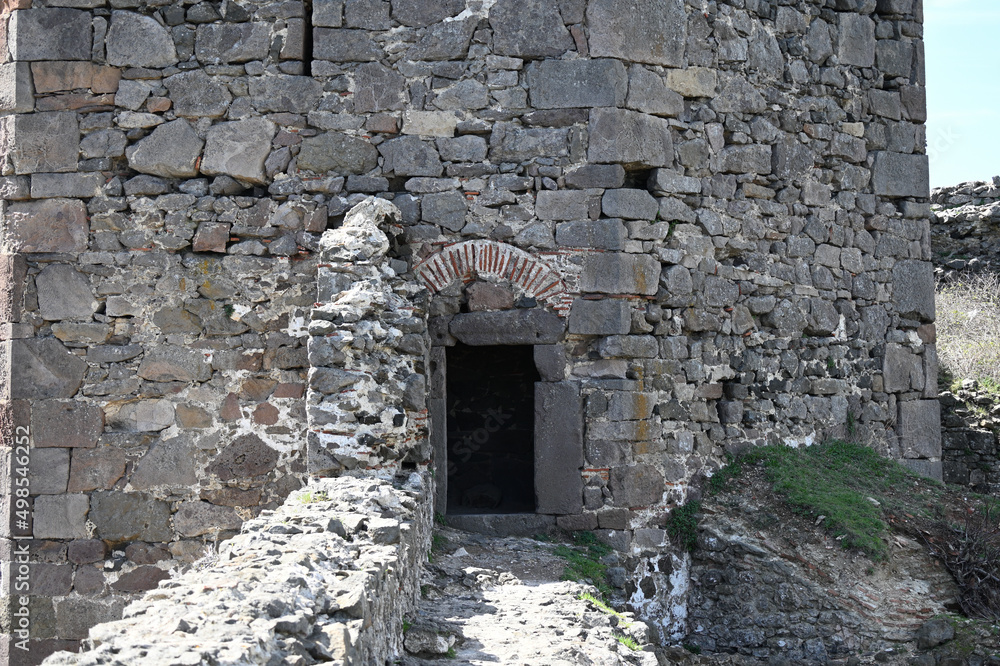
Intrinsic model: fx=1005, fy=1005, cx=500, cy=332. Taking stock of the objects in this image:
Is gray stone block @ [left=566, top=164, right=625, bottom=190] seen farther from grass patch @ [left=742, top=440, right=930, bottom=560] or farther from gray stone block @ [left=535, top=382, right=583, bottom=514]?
grass patch @ [left=742, top=440, right=930, bottom=560]

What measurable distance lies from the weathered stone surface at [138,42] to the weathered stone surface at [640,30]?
3001 millimetres

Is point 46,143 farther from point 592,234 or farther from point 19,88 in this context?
point 592,234

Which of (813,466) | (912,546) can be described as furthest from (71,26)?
(912,546)

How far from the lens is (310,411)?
18.9 feet

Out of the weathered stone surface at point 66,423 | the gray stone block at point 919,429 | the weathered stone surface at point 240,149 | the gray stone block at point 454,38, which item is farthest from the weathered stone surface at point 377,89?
the gray stone block at point 919,429

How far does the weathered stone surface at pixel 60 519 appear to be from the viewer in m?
6.95

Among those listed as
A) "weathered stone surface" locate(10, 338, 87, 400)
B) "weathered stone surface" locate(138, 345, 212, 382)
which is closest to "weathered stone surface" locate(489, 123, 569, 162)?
"weathered stone surface" locate(138, 345, 212, 382)

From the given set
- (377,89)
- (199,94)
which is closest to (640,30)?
(377,89)

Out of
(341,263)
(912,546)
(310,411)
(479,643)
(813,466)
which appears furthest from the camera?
(813,466)

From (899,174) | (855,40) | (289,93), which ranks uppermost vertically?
(855,40)

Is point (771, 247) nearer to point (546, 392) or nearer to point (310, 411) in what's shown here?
point (546, 392)

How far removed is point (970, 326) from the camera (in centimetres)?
1150

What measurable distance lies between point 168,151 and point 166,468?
222 cm

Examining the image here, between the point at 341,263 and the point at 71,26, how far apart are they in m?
2.82
